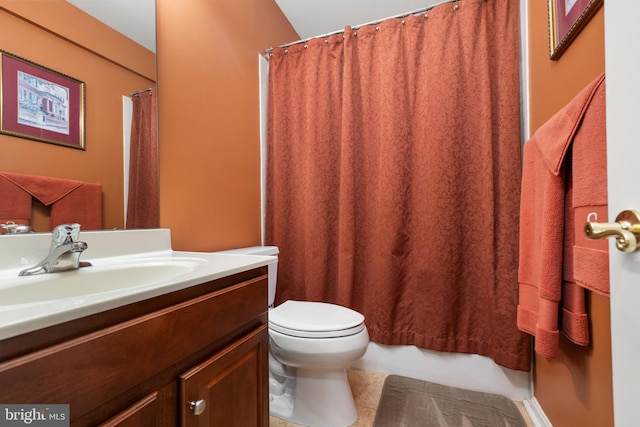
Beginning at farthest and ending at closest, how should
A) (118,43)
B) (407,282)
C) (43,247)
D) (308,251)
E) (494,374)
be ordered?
1. (308,251)
2. (407,282)
3. (494,374)
4. (118,43)
5. (43,247)

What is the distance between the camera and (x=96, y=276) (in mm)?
731

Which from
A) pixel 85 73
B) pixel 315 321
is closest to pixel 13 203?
pixel 85 73

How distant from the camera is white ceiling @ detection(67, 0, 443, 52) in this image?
3.26 ft

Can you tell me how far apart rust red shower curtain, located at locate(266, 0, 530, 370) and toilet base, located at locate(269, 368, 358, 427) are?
16.5 inches

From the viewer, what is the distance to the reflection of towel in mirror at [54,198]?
721mm

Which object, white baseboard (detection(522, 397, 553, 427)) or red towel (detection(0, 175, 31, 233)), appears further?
white baseboard (detection(522, 397, 553, 427))

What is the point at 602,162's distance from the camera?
665 millimetres

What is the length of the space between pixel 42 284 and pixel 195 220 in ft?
2.12

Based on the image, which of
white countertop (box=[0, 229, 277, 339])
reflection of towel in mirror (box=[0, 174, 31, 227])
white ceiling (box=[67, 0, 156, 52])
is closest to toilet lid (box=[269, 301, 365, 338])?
white countertop (box=[0, 229, 277, 339])

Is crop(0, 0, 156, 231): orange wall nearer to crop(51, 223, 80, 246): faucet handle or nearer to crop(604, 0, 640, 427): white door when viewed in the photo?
crop(51, 223, 80, 246): faucet handle

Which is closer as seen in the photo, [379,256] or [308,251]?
[379,256]

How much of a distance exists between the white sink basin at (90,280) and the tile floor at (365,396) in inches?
34.5

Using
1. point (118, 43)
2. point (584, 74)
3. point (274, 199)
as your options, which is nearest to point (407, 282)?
point (274, 199)

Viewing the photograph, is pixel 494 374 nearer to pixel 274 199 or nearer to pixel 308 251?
pixel 308 251
